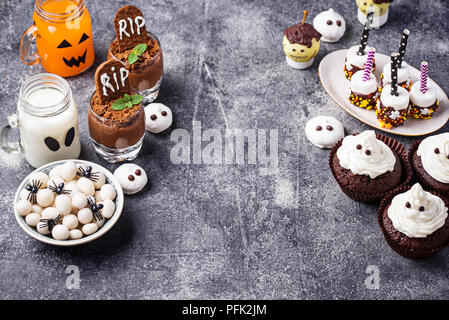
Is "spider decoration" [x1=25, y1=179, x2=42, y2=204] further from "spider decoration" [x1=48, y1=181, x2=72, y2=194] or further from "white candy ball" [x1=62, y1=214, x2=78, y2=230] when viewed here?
"white candy ball" [x1=62, y1=214, x2=78, y2=230]

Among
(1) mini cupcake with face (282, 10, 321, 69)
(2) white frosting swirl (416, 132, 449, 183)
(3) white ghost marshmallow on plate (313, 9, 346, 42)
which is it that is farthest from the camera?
(3) white ghost marshmallow on plate (313, 9, 346, 42)

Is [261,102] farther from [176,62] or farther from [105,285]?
[105,285]

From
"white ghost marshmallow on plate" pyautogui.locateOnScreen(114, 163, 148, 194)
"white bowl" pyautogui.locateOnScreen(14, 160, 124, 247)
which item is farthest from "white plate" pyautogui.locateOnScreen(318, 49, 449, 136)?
"white bowl" pyautogui.locateOnScreen(14, 160, 124, 247)

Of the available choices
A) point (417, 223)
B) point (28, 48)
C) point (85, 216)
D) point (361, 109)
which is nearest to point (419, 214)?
point (417, 223)

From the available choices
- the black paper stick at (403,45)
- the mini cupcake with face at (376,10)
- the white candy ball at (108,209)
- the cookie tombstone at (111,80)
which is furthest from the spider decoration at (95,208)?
the mini cupcake with face at (376,10)

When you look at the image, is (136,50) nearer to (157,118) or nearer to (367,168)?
(157,118)

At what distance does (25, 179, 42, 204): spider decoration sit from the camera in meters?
2.58

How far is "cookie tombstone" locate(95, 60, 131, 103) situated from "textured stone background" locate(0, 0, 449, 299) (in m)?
0.35

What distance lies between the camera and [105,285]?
8.41ft

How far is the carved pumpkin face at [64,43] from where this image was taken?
2990mm

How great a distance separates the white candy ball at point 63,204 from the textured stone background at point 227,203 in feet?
0.64

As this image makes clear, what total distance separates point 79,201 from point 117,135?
0.35m

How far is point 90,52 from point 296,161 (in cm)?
116

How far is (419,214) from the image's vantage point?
2.53 metres
